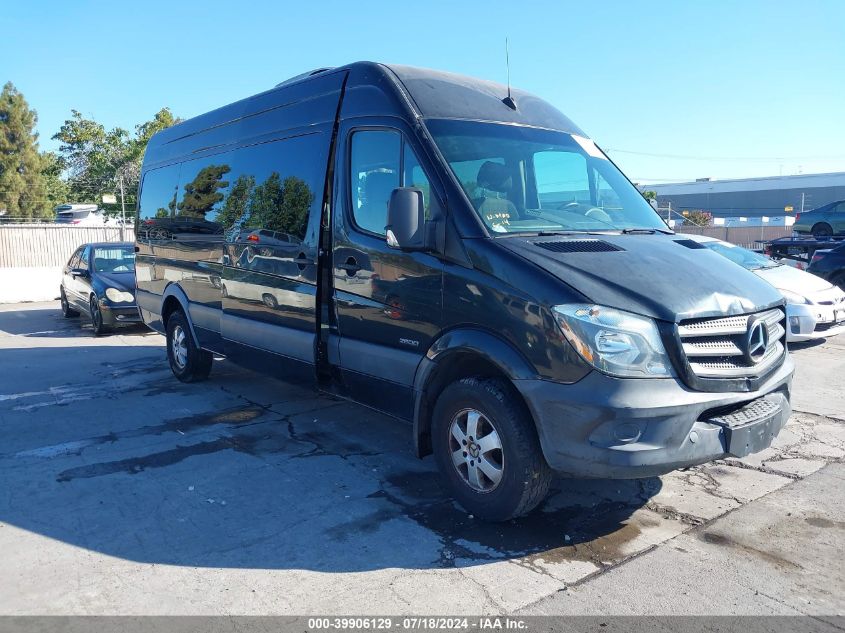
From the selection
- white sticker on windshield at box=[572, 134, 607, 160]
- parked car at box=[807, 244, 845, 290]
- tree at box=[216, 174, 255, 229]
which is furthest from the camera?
parked car at box=[807, 244, 845, 290]

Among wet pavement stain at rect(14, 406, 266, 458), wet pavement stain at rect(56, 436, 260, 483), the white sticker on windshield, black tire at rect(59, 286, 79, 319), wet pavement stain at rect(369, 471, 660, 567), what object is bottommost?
wet pavement stain at rect(369, 471, 660, 567)

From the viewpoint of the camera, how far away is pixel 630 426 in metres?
3.59

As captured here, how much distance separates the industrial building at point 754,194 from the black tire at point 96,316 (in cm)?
6248

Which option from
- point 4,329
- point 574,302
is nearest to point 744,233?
point 4,329

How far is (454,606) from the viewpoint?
3357 millimetres

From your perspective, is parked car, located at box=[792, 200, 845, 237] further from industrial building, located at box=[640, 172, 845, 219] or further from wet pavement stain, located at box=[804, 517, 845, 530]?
industrial building, located at box=[640, 172, 845, 219]

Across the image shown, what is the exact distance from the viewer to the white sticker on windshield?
17.9ft

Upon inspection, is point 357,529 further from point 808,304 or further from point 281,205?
point 808,304

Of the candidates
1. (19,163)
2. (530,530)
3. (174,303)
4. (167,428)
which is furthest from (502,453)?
(19,163)

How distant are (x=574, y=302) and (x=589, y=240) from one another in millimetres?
816

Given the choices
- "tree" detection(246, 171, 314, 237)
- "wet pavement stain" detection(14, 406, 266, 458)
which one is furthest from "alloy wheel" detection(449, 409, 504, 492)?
"wet pavement stain" detection(14, 406, 266, 458)

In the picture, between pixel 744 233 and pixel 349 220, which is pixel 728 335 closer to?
pixel 349 220

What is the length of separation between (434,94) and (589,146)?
143 cm

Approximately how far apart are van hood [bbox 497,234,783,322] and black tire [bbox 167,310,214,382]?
4886mm
